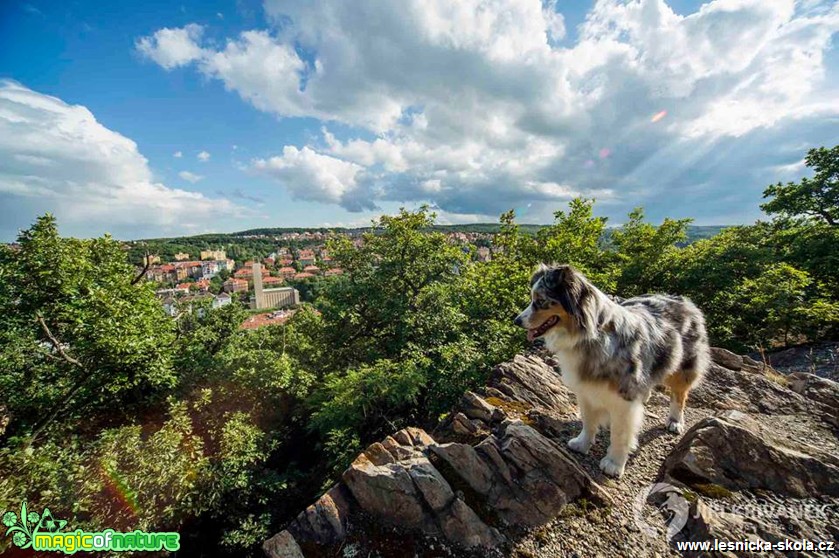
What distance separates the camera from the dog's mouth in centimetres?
346

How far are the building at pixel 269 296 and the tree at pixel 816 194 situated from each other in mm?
80580

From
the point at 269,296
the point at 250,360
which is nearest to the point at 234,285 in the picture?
the point at 269,296

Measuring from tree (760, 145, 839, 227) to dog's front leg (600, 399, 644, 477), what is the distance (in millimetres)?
22385

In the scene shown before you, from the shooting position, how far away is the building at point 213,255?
12846cm

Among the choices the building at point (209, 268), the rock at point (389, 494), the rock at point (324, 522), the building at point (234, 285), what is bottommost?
the building at point (234, 285)

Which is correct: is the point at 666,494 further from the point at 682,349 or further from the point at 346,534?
the point at 346,534

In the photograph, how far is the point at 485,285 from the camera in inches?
469

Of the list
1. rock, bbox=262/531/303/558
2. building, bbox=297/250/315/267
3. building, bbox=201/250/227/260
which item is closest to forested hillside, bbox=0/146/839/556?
rock, bbox=262/531/303/558

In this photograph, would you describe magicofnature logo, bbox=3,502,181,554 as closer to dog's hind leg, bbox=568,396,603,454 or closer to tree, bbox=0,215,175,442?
tree, bbox=0,215,175,442

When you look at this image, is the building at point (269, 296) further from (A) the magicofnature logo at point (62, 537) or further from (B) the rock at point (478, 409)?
(B) the rock at point (478, 409)

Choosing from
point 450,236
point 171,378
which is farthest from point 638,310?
point 171,378

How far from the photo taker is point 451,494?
356cm

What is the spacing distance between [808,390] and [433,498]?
6.67 m

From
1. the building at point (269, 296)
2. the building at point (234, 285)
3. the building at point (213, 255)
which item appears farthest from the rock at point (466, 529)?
the building at point (213, 255)
